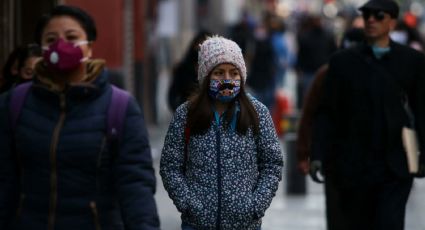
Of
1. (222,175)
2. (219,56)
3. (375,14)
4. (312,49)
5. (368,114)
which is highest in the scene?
(219,56)

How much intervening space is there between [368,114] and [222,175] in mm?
2331

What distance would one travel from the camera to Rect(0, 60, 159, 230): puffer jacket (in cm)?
570

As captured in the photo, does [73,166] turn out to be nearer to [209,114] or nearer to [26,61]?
[209,114]

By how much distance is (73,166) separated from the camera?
5703mm

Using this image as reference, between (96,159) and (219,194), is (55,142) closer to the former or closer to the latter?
(96,159)

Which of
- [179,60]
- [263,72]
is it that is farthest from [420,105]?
[179,60]

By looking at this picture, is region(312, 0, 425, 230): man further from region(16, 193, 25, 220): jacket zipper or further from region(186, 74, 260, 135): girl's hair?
region(16, 193, 25, 220): jacket zipper

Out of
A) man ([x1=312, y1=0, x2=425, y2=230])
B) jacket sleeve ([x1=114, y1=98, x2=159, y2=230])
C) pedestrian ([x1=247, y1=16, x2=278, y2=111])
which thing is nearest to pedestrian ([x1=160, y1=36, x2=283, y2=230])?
jacket sleeve ([x1=114, y1=98, x2=159, y2=230])

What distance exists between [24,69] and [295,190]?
7863 mm

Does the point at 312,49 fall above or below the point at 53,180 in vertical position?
below

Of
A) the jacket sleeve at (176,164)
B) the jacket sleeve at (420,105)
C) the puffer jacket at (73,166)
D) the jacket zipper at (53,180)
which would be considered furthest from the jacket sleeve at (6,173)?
the jacket sleeve at (420,105)

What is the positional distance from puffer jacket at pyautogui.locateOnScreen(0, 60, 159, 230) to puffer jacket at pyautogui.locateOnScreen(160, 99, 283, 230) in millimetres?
554

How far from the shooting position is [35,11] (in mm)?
13227

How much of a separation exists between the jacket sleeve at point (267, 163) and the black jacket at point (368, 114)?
1979 millimetres
